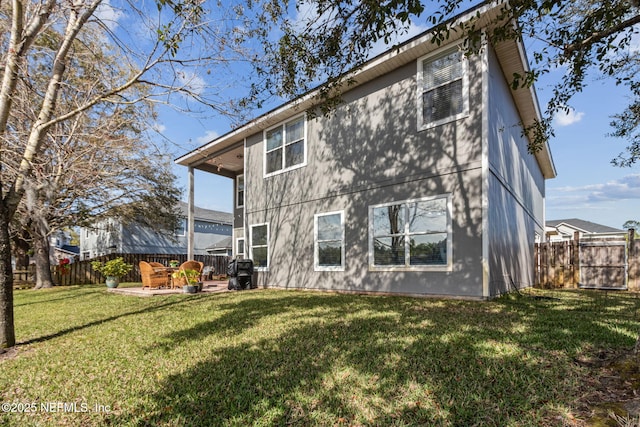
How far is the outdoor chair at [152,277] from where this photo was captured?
35.4 ft

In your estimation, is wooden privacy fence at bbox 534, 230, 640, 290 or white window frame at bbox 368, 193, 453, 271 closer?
white window frame at bbox 368, 193, 453, 271

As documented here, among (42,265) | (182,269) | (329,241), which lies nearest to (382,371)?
(329,241)

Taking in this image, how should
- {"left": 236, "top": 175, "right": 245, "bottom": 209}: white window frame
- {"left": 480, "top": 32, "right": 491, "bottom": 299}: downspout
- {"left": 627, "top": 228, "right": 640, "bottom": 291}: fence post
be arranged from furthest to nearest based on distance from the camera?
{"left": 236, "top": 175, "right": 245, "bottom": 209}: white window frame < {"left": 627, "top": 228, "right": 640, "bottom": 291}: fence post < {"left": 480, "top": 32, "right": 491, "bottom": 299}: downspout

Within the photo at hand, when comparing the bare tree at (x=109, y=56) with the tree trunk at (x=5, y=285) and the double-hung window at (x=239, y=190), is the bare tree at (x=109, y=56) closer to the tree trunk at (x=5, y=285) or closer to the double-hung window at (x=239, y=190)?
the tree trunk at (x=5, y=285)

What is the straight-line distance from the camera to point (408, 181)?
8.04 meters

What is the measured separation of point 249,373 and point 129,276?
16261mm

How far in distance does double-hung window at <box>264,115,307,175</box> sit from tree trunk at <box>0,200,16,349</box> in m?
7.37

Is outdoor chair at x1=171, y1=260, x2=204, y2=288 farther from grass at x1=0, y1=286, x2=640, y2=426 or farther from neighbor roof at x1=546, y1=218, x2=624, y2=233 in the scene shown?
neighbor roof at x1=546, y1=218, x2=624, y2=233

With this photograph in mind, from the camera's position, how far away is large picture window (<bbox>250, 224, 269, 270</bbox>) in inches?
459

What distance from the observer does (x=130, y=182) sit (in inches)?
514

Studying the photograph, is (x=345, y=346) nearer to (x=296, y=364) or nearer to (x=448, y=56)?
(x=296, y=364)

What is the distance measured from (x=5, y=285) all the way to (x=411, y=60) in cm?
892

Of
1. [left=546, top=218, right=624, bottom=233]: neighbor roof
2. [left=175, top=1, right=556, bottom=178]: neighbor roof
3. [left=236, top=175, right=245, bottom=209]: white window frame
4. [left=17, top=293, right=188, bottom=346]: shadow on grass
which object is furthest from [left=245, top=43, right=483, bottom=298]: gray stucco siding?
[left=546, top=218, right=624, bottom=233]: neighbor roof

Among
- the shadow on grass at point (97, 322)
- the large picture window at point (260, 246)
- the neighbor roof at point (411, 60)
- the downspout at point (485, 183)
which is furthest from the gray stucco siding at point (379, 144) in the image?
the shadow on grass at point (97, 322)
